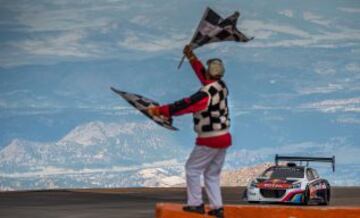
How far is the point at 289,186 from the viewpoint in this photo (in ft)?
99.8

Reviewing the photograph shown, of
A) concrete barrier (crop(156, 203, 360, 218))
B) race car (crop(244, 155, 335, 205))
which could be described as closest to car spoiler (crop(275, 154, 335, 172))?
race car (crop(244, 155, 335, 205))

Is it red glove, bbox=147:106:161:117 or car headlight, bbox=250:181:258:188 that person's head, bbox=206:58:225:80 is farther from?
car headlight, bbox=250:181:258:188

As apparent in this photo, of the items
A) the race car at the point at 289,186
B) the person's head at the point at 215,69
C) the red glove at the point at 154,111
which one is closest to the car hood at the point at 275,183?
the race car at the point at 289,186

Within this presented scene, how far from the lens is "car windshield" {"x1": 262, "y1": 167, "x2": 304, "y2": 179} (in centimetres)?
3119

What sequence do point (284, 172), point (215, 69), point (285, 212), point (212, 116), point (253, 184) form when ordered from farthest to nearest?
point (284, 172) < point (253, 184) < point (285, 212) < point (215, 69) < point (212, 116)

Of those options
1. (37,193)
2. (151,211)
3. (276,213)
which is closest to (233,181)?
(37,193)

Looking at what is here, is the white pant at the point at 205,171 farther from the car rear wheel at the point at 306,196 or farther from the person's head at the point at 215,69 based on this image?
the car rear wheel at the point at 306,196

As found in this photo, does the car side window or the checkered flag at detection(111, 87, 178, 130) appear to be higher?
the checkered flag at detection(111, 87, 178, 130)

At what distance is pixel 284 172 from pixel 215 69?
21.6m

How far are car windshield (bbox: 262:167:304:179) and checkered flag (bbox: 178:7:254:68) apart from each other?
20713 mm

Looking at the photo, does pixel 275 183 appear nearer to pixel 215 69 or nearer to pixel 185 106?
pixel 215 69

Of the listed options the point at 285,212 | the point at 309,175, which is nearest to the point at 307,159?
the point at 309,175

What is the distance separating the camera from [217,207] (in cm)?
1065

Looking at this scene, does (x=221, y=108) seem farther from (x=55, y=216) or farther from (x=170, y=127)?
(x=55, y=216)
